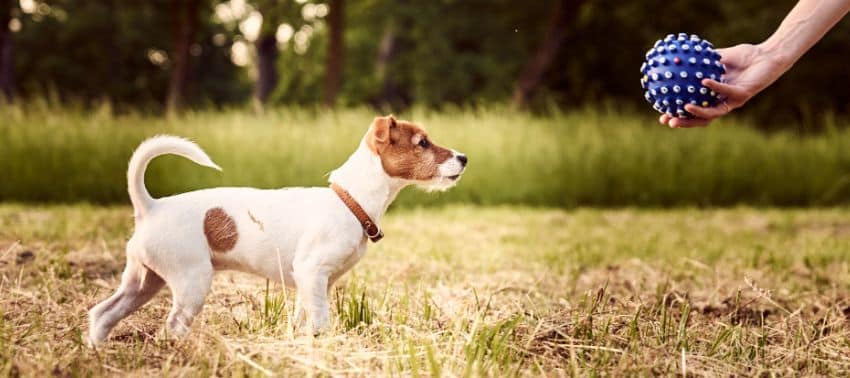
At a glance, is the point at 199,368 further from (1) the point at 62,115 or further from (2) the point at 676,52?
(1) the point at 62,115

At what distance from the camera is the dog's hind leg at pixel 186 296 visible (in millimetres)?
2562

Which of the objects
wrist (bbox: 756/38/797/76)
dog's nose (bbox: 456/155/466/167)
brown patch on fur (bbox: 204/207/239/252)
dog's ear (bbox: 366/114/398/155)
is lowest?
brown patch on fur (bbox: 204/207/239/252)

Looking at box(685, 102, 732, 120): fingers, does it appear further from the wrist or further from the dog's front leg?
the dog's front leg

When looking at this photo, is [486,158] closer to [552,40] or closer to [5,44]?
[552,40]

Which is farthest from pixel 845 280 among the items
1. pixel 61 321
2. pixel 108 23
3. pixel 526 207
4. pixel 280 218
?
pixel 108 23

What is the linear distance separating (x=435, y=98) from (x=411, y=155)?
1931cm

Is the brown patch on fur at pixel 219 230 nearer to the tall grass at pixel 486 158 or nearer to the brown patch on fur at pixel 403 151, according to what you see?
the brown patch on fur at pixel 403 151

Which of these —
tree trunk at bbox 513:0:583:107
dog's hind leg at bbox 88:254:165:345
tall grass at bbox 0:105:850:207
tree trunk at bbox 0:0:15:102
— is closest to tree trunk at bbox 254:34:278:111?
tree trunk at bbox 0:0:15:102

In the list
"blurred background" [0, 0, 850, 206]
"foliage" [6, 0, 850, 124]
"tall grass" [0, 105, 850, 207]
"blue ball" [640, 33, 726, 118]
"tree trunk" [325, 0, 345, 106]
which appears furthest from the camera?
"foliage" [6, 0, 850, 124]

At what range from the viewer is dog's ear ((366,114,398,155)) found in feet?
9.50

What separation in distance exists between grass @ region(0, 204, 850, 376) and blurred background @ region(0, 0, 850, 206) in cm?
172

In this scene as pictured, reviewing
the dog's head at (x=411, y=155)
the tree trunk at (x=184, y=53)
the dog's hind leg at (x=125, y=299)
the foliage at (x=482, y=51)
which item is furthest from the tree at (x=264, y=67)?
the dog's hind leg at (x=125, y=299)

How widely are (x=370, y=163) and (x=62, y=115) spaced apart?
8778mm

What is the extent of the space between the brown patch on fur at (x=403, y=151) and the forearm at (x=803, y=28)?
1259 mm
